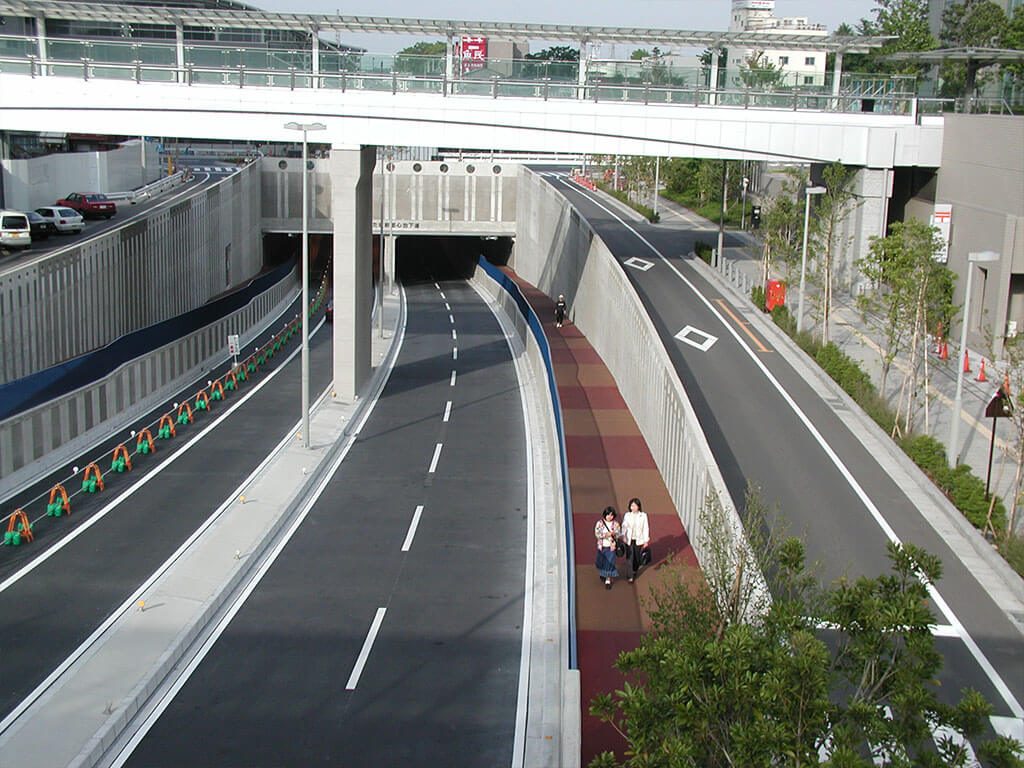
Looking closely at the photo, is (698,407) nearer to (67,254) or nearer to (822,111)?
(822,111)

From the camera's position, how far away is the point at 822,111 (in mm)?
36594

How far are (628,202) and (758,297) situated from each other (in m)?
33.5

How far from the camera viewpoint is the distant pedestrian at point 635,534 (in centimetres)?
1920

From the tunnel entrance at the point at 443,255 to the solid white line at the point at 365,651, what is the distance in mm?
60922

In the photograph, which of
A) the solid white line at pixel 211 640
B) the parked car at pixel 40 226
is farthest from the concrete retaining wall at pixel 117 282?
the solid white line at pixel 211 640

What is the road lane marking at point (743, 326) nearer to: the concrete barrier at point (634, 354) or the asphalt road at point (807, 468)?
the asphalt road at point (807, 468)

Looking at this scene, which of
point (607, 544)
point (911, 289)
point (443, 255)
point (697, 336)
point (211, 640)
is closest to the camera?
point (211, 640)

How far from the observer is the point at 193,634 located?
18391 mm

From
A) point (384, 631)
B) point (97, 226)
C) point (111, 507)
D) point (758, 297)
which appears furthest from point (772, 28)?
point (384, 631)

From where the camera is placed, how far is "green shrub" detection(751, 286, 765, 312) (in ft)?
128

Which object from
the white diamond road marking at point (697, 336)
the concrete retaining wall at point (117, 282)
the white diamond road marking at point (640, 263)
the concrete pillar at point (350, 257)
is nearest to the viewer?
the concrete retaining wall at point (117, 282)

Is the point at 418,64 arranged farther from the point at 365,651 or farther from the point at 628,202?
the point at 628,202

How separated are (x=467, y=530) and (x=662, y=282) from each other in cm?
2010

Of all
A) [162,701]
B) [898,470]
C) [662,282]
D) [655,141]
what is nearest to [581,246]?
[662,282]
